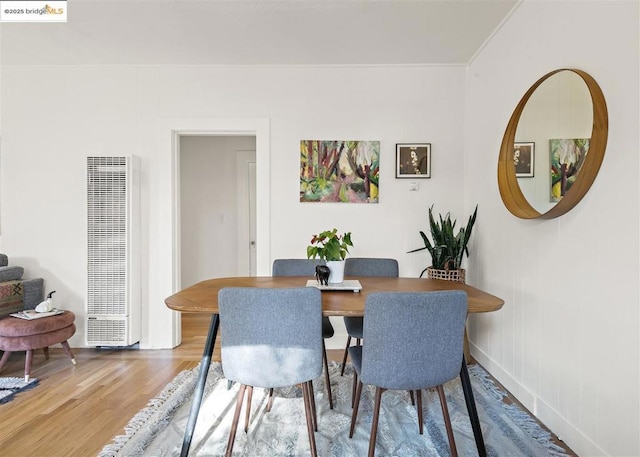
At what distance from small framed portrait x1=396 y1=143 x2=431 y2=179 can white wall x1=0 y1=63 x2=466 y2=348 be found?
0.07m

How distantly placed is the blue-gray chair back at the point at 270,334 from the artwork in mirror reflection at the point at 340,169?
5.62ft

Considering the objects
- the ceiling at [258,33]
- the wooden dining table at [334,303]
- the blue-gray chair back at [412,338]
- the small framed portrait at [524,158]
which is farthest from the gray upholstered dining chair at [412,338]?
the ceiling at [258,33]

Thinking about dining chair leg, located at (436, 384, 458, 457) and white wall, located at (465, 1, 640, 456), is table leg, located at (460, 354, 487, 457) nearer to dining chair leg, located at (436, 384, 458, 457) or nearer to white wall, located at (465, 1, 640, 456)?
dining chair leg, located at (436, 384, 458, 457)

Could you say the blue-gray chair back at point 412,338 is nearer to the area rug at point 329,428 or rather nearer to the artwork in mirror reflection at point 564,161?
the area rug at point 329,428

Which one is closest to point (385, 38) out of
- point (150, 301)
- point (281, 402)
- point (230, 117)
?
point (230, 117)

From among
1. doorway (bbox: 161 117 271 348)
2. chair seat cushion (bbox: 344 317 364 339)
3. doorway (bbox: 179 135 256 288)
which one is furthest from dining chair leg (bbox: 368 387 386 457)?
doorway (bbox: 179 135 256 288)

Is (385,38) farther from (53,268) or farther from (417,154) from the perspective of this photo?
(53,268)

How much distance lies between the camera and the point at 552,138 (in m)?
1.68

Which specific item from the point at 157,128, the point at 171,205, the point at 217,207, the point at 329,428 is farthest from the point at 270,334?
the point at 217,207

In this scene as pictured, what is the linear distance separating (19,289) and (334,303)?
284 cm

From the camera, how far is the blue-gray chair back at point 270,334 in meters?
1.26

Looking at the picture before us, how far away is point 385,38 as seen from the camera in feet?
7.94

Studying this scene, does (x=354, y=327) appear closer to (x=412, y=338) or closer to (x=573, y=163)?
→ (x=412, y=338)

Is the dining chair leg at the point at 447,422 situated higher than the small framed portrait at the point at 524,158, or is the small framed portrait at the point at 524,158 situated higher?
the small framed portrait at the point at 524,158
